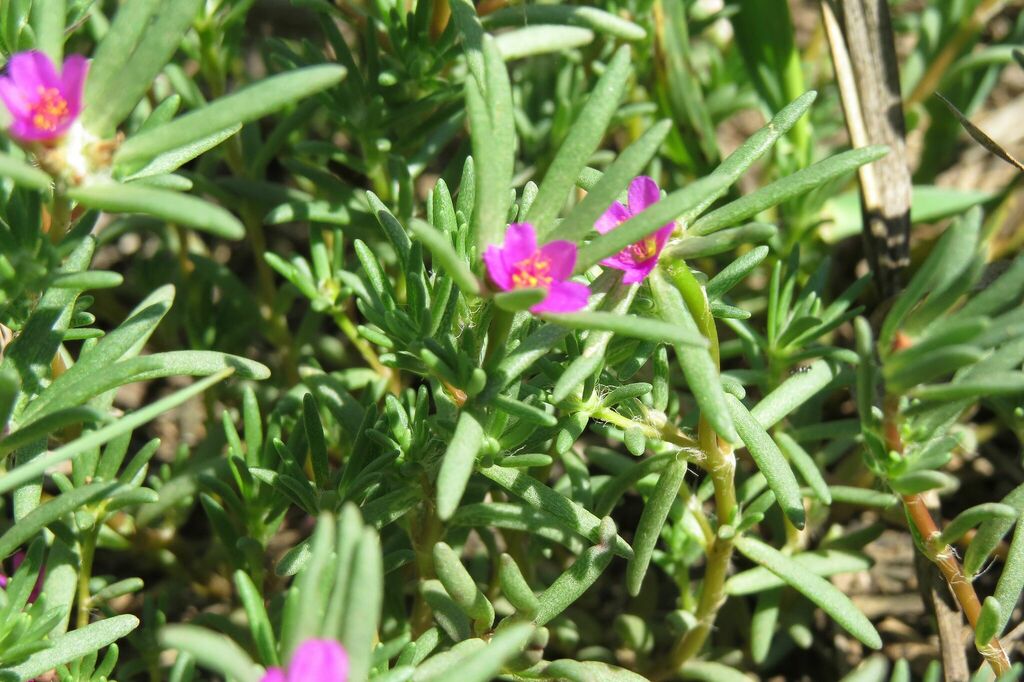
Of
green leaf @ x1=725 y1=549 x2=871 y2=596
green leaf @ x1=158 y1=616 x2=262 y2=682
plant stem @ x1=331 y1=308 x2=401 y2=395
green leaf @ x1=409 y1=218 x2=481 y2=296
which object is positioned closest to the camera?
green leaf @ x1=158 y1=616 x2=262 y2=682

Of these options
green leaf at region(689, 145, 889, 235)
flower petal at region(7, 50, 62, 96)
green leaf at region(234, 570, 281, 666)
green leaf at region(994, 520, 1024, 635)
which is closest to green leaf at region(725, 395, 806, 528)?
green leaf at region(689, 145, 889, 235)

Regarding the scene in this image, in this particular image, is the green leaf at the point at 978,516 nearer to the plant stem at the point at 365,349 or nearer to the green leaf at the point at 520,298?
the green leaf at the point at 520,298

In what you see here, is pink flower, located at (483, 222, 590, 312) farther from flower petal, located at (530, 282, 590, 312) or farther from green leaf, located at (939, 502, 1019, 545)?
green leaf, located at (939, 502, 1019, 545)

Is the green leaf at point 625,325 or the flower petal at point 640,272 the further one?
the flower petal at point 640,272

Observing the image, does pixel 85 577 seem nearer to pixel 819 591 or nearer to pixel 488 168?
pixel 488 168

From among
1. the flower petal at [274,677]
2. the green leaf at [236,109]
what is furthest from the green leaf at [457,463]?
the green leaf at [236,109]
